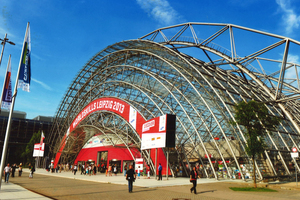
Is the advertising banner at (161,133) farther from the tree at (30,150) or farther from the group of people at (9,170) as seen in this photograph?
the tree at (30,150)

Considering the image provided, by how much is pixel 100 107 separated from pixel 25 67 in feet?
84.0

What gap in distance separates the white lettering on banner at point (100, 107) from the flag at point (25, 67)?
20.4 m

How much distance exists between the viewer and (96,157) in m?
43.8

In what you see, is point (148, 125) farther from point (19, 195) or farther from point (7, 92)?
point (19, 195)

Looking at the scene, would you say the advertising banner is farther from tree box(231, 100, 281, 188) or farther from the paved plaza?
tree box(231, 100, 281, 188)

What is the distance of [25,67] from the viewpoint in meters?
13.7

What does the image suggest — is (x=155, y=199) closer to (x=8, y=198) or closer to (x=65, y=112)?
(x=8, y=198)

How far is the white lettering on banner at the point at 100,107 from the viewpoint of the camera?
3474cm

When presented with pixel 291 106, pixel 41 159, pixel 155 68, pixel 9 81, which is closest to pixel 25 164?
pixel 41 159

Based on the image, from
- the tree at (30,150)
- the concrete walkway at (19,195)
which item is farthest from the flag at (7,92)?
the tree at (30,150)

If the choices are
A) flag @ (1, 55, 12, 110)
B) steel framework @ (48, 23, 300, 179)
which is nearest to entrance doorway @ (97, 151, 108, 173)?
steel framework @ (48, 23, 300, 179)

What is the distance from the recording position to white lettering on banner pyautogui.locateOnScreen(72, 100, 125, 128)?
34737 mm

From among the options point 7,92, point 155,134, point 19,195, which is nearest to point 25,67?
point 7,92

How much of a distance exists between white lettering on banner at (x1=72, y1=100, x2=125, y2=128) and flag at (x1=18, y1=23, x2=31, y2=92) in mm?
20357
